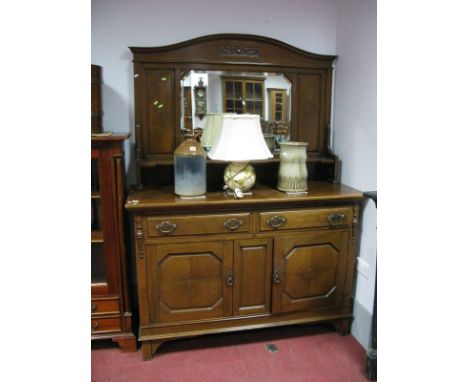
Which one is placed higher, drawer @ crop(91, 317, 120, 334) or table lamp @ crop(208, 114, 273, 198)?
table lamp @ crop(208, 114, 273, 198)

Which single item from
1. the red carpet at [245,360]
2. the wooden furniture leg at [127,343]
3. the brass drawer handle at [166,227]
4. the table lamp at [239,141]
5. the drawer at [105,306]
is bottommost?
the red carpet at [245,360]

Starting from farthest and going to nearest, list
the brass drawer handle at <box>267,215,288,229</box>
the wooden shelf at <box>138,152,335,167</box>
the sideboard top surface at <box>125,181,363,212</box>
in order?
1. the wooden shelf at <box>138,152,335,167</box>
2. the brass drawer handle at <box>267,215,288,229</box>
3. the sideboard top surface at <box>125,181,363,212</box>

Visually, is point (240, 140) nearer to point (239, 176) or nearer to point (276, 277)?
point (239, 176)

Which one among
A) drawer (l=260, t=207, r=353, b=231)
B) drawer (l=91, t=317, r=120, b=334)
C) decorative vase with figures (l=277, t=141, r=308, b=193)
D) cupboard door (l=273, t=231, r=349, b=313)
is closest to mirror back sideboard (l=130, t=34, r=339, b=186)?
decorative vase with figures (l=277, t=141, r=308, b=193)

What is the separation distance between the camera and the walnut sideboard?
5.63 feet

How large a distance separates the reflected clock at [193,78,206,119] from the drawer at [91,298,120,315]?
1.08 meters

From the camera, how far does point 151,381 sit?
1.69m

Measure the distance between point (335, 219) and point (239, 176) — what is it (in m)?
0.54

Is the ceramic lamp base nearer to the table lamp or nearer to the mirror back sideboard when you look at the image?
the table lamp

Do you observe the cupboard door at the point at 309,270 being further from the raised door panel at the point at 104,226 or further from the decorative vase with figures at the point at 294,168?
the raised door panel at the point at 104,226

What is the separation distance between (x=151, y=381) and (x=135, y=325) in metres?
0.36

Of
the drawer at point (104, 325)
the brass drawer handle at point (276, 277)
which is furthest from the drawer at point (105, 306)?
the brass drawer handle at point (276, 277)

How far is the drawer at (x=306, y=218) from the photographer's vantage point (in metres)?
1.79

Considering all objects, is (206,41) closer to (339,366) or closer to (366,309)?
(366,309)
